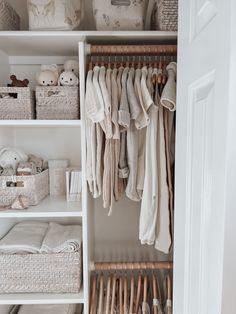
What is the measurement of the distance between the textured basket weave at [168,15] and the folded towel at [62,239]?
1.07 m

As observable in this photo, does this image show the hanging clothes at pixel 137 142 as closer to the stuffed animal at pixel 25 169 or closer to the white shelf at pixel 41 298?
the stuffed animal at pixel 25 169

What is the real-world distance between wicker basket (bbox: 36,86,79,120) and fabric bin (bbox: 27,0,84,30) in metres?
0.26

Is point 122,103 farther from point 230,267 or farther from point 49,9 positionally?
point 230,267

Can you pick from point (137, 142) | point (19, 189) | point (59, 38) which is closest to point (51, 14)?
point (59, 38)

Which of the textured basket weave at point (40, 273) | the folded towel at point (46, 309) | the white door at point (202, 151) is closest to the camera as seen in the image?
the white door at point (202, 151)

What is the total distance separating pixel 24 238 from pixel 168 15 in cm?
124

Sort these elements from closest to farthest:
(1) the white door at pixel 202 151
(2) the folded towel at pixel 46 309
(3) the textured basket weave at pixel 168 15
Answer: (1) the white door at pixel 202 151 < (3) the textured basket weave at pixel 168 15 < (2) the folded towel at pixel 46 309

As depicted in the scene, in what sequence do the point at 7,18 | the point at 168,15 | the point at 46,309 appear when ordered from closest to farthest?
the point at 168,15, the point at 7,18, the point at 46,309

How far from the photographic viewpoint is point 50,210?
125cm

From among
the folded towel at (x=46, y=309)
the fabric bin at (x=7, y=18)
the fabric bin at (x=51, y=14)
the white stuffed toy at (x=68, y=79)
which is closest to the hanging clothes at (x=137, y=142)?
the white stuffed toy at (x=68, y=79)

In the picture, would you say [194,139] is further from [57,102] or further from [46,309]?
[46,309]

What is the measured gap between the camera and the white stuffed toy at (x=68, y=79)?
125cm

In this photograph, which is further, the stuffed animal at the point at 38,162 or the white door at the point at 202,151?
the stuffed animal at the point at 38,162

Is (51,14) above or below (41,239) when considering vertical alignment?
above
